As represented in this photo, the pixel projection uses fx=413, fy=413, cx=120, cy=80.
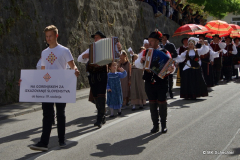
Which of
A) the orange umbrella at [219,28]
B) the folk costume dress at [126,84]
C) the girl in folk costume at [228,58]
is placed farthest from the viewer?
the girl in folk costume at [228,58]

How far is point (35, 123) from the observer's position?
30.6 feet

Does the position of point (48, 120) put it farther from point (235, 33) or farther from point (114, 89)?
point (235, 33)

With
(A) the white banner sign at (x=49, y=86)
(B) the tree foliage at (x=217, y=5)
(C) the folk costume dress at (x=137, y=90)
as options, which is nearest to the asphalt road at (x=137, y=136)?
(C) the folk costume dress at (x=137, y=90)

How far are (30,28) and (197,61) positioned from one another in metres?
5.47

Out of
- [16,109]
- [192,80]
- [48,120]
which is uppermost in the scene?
[192,80]

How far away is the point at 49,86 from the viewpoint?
21.6 feet

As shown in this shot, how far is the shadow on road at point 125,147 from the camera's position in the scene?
625cm

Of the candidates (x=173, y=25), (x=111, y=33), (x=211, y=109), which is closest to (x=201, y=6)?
(x=173, y=25)

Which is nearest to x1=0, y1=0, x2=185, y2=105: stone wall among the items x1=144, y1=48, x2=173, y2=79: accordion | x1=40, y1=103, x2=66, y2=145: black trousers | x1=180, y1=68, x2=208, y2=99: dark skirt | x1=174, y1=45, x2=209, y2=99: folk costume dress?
x1=144, y1=48, x2=173, y2=79: accordion

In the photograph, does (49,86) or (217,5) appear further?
(217,5)

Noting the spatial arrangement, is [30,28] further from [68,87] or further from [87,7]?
[68,87]

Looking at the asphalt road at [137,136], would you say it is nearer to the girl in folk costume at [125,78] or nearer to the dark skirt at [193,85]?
the girl in folk costume at [125,78]

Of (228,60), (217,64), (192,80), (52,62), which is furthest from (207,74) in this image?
(52,62)

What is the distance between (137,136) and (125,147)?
842mm
